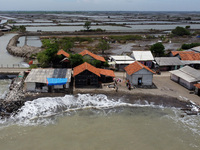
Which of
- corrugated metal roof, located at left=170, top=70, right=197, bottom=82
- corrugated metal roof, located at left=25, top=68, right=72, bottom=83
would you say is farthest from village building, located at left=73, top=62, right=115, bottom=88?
corrugated metal roof, located at left=170, top=70, right=197, bottom=82

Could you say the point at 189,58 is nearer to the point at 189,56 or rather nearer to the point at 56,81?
the point at 189,56

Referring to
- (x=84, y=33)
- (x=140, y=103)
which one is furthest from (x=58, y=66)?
(x=84, y=33)

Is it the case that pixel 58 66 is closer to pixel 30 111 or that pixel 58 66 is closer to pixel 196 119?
pixel 30 111

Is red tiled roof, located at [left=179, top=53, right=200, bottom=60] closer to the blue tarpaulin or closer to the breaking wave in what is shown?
the breaking wave

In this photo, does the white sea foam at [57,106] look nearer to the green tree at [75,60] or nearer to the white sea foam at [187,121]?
the white sea foam at [187,121]

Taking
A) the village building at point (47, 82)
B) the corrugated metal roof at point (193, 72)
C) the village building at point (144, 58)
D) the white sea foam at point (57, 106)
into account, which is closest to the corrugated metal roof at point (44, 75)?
the village building at point (47, 82)

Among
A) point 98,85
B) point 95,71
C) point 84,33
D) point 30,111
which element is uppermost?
point 84,33

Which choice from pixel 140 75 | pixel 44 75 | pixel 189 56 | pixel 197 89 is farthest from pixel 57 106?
pixel 189 56
